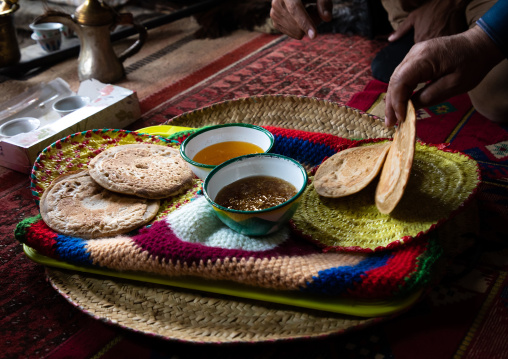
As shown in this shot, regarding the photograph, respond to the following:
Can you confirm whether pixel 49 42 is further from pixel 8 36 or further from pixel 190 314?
pixel 190 314

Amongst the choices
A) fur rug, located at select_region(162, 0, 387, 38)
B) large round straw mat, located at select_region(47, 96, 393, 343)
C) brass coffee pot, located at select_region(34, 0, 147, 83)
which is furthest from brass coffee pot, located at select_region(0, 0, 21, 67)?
large round straw mat, located at select_region(47, 96, 393, 343)

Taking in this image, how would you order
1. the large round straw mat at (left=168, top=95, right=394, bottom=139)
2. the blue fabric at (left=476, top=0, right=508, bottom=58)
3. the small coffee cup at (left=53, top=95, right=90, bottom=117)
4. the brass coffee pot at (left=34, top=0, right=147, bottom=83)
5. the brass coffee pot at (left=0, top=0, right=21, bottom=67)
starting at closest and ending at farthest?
1. the blue fabric at (left=476, top=0, right=508, bottom=58)
2. the large round straw mat at (left=168, top=95, right=394, bottom=139)
3. the small coffee cup at (left=53, top=95, right=90, bottom=117)
4. the brass coffee pot at (left=34, top=0, right=147, bottom=83)
5. the brass coffee pot at (left=0, top=0, right=21, bottom=67)

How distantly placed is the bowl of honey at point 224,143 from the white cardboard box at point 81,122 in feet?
1.54

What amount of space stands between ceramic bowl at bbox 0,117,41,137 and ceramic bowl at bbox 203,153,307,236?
773mm

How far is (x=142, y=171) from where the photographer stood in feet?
2.86

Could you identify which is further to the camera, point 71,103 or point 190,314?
point 71,103

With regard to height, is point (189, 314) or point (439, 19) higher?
point (439, 19)

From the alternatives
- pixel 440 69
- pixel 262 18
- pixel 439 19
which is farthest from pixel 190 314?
pixel 262 18

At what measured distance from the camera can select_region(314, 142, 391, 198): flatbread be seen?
781mm

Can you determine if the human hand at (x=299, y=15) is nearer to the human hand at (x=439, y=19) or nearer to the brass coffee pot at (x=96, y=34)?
the human hand at (x=439, y=19)

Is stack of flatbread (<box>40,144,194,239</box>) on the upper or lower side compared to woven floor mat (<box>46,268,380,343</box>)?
upper

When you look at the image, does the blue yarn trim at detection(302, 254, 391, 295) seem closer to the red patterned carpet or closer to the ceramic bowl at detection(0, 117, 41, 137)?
the red patterned carpet

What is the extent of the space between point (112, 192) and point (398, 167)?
503 mm

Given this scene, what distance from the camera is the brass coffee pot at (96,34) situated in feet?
5.26
